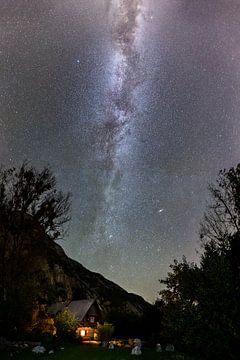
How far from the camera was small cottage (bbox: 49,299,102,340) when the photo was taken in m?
68.7

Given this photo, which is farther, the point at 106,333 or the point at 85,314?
the point at 85,314

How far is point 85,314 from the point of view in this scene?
233 feet

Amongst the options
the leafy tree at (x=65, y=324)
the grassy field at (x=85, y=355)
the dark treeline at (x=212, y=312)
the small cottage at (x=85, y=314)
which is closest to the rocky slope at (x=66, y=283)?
the small cottage at (x=85, y=314)

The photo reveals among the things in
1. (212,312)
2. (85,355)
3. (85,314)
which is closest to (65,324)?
(85,314)

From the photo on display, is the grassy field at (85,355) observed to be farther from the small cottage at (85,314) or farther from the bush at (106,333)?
the small cottage at (85,314)

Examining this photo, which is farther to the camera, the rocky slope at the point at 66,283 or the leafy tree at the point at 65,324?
the rocky slope at the point at 66,283

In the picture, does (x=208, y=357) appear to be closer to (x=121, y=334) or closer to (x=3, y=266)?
(x=3, y=266)

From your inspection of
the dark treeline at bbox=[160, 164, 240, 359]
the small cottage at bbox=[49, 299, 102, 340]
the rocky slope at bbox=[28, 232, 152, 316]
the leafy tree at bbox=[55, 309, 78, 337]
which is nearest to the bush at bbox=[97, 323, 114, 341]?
the leafy tree at bbox=[55, 309, 78, 337]

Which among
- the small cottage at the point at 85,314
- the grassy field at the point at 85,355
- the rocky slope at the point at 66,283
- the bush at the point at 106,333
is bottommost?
the grassy field at the point at 85,355

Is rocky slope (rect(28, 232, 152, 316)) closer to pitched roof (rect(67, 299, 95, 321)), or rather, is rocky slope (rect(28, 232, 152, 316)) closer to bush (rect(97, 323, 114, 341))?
pitched roof (rect(67, 299, 95, 321))

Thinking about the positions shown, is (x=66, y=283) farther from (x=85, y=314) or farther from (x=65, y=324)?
(x=65, y=324)

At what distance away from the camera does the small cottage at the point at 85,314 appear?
68.7 metres

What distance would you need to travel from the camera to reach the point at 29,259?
61531 mm

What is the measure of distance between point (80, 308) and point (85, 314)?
2.41 metres
